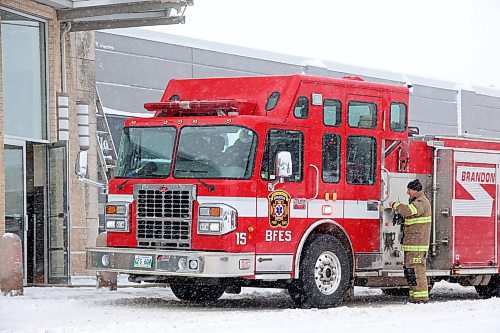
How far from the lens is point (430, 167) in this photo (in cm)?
1596

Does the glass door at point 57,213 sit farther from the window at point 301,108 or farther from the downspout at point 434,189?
the downspout at point 434,189

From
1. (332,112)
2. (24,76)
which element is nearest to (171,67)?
(24,76)

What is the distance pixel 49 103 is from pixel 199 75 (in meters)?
6.82

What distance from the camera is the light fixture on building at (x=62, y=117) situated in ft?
62.3

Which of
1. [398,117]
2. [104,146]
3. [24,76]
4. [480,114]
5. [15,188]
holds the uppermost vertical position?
[24,76]

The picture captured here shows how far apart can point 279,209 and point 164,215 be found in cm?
141

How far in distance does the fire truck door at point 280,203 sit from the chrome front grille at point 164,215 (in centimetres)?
86

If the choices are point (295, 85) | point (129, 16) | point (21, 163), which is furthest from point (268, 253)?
point (129, 16)

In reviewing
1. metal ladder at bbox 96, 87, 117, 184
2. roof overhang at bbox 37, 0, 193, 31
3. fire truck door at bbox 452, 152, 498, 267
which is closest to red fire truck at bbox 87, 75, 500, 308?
fire truck door at bbox 452, 152, 498, 267

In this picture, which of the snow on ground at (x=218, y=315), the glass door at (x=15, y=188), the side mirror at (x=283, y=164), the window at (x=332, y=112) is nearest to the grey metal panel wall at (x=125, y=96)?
the glass door at (x=15, y=188)

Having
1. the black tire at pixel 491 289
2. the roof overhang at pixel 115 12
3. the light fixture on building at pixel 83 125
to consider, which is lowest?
the black tire at pixel 491 289

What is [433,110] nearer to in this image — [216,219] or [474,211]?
[474,211]

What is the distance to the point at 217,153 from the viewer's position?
1362 cm

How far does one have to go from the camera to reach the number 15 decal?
1340 cm
